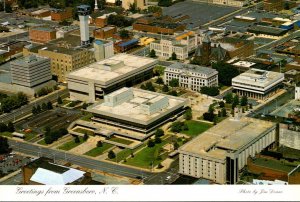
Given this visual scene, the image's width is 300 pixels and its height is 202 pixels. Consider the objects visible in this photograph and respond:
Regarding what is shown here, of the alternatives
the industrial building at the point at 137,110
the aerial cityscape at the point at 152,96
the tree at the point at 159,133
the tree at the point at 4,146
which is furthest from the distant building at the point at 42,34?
the tree at the point at 159,133

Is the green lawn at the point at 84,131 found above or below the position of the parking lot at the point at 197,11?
below

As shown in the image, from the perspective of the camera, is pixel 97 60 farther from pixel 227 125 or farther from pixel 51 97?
pixel 227 125

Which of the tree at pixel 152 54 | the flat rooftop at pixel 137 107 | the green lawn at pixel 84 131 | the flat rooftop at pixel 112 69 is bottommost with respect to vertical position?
the green lawn at pixel 84 131

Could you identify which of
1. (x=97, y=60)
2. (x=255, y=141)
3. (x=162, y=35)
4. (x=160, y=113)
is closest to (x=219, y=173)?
(x=255, y=141)

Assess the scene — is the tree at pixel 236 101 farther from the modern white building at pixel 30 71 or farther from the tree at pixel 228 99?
the modern white building at pixel 30 71

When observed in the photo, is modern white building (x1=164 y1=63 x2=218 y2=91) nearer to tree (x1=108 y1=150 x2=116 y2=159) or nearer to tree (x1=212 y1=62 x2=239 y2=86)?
tree (x1=212 y1=62 x2=239 y2=86)

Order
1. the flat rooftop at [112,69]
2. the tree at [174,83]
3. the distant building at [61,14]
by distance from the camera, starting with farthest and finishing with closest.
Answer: the distant building at [61,14], the tree at [174,83], the flat rooftop at [112,69]

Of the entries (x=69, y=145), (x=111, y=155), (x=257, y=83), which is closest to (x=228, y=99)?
(x=257, y=83)

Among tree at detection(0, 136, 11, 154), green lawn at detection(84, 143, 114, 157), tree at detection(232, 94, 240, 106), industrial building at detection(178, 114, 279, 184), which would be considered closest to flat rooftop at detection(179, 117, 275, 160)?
industrial building at detection(178, 114, 279, 184)
